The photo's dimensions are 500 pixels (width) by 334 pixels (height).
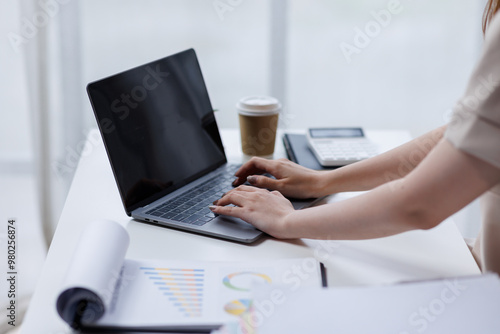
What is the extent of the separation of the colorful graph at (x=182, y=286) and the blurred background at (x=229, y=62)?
1.52 meters

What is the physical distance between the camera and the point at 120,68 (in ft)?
7.52

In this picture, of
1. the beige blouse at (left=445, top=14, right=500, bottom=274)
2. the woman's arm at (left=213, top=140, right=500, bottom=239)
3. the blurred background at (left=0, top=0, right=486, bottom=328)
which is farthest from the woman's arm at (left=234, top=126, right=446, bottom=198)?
the blurred background at (left=0, top=0, right=486, bottom=328)

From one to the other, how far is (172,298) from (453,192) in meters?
Result: 0.39

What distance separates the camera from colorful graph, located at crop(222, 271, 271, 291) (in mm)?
829

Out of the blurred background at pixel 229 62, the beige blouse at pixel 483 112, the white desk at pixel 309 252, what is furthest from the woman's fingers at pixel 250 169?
the blurred background at pixel 229 62

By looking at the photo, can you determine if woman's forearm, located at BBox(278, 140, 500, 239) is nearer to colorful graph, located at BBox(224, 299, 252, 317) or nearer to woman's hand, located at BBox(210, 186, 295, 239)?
woman's hand, located at BBox(210, 186, 295, 239)

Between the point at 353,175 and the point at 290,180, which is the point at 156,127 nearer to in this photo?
the point at 290,180

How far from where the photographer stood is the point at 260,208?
3.39ft

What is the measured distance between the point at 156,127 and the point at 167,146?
0.04m

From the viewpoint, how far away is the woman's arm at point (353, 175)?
1.13 metres

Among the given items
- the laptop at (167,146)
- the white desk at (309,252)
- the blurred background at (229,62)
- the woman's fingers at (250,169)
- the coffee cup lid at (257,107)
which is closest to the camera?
the white desk at (309,252)

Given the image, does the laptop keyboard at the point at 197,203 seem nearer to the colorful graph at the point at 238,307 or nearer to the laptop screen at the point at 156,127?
the laptop screen at the point at 156,127

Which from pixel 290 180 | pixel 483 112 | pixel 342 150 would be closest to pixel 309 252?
pixel 290 180

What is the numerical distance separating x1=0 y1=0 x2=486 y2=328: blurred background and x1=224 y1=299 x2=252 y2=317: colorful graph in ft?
5.27
